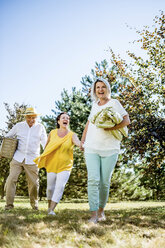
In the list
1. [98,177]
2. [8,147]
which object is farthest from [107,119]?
[8,147]

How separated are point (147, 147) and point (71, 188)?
487 inches

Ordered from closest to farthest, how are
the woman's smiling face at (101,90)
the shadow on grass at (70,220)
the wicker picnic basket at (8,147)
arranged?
the shadow on grass at (70,220) < the woman's smiling face at (101,90) < the wicker picnic basket at (8,147)

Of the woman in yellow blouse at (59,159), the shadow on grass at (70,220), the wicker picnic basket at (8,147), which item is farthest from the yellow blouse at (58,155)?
the wicker picnic basket at (8,147)

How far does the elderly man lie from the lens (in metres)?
6.87

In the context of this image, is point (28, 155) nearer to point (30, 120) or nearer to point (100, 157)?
point (30, 120)

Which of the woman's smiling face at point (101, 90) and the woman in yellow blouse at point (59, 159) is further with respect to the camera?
the woman in yellow blouse at point (59, 159)

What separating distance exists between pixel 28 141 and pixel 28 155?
352 mm

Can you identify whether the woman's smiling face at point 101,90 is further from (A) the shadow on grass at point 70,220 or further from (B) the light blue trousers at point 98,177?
(A) the shadow on grass at point 70,220

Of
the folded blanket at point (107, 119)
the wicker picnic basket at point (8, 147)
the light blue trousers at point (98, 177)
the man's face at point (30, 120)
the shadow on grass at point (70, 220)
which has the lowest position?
the shadow on grass at point (70, 220)

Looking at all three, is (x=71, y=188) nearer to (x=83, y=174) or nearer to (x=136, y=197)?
(x=83, y=174)

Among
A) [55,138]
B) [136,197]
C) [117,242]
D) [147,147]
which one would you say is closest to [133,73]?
[147,147]

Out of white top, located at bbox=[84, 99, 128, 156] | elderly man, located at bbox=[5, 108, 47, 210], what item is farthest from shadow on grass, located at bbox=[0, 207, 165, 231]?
elderly man, located at bbox=[5, 108, 47, 210]

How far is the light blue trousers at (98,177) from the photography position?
173 inches

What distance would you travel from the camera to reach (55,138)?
5988 mm
